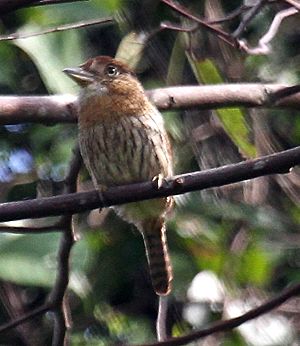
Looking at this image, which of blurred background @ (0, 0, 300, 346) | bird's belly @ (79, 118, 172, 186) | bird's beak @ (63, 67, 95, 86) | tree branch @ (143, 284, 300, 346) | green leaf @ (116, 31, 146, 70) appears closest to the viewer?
tree branch @ (143, 284, 300, 346)

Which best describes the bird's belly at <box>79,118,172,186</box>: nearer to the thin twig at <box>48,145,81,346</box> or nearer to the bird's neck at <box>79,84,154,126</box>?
the bird's neck at <box>79,84,154,126</box>

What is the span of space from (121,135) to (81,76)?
0.28 m

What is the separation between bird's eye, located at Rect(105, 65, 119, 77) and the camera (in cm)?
365

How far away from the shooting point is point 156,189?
261 cm

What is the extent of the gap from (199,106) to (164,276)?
0.51 m

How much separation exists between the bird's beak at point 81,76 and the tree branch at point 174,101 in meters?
0.08

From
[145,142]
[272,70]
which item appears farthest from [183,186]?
[272,70]

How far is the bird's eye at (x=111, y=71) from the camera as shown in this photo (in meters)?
3.65

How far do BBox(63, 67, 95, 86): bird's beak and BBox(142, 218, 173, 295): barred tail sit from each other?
0.46 m

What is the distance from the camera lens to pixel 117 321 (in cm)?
412

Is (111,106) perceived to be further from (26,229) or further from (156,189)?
(156,189)

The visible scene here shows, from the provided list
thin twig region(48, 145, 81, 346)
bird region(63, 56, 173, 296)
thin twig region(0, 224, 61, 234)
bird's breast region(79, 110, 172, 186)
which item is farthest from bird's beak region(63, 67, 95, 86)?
thin twig region(0, 224, 61, 234)

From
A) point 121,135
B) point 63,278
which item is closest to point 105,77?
point 121,135

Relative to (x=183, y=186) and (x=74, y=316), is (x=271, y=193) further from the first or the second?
(x=183, y=186)
